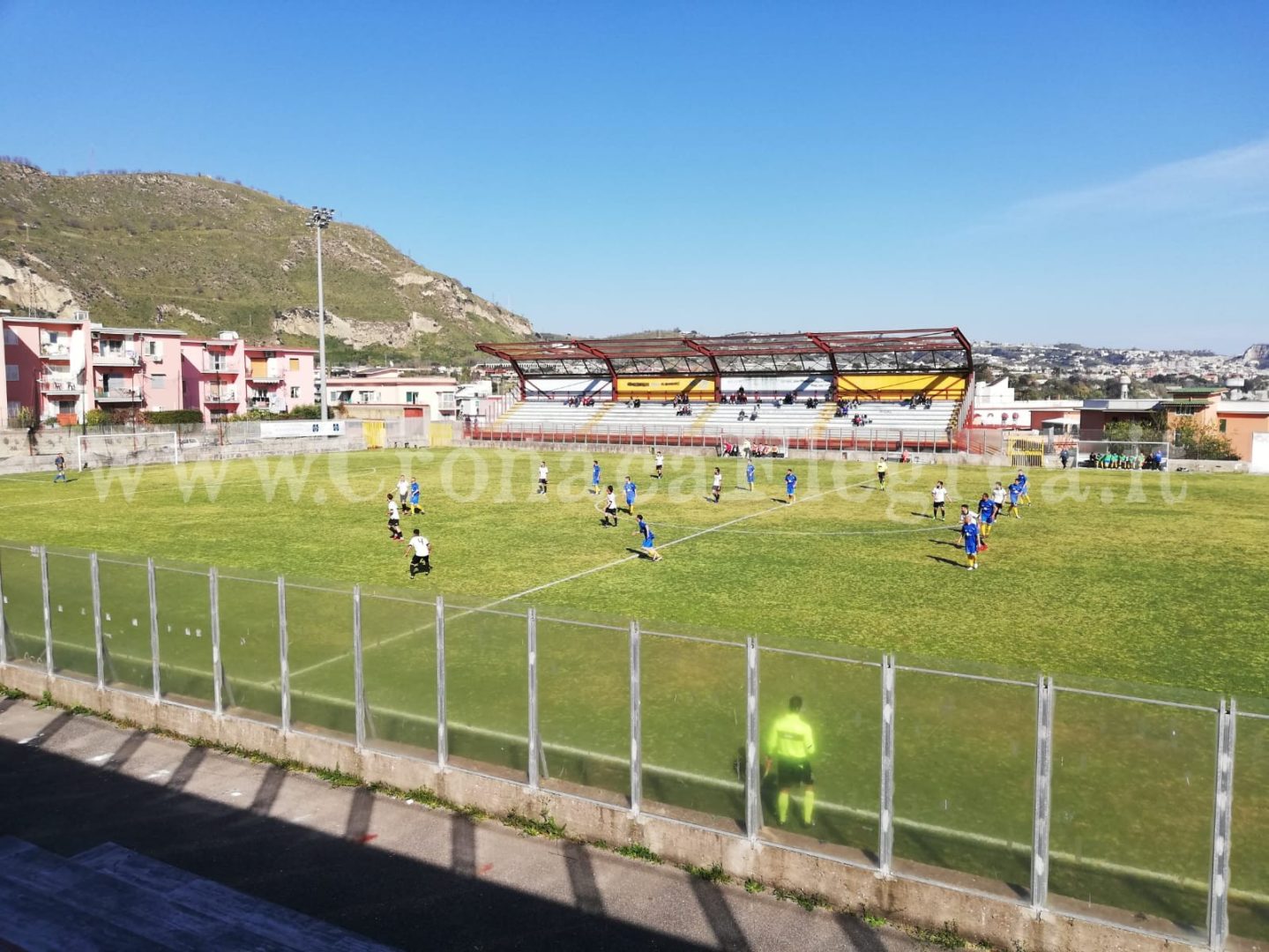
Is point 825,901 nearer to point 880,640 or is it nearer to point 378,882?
point 378,882

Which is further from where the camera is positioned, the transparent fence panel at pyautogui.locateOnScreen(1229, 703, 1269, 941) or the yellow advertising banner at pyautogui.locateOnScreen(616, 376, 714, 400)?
the yellow advertising banner at pyautogui.locateOnScreen(616, 376, 714, 400)

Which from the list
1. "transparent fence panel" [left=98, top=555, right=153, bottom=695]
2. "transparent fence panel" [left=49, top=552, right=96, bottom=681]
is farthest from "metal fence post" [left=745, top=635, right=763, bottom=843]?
"transparent fence panel" [left=49, top=552, right=96, bottom=681]

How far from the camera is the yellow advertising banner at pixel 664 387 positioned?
225 feet

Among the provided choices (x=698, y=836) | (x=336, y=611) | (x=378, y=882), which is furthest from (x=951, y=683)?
(x=336, y=611)

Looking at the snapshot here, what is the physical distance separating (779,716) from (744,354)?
57.5 metres

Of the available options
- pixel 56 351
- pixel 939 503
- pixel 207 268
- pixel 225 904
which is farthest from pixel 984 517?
pixel 207 268

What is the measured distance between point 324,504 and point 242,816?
83.5ft

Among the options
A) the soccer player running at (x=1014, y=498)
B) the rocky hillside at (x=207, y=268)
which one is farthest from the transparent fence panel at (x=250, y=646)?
the rocky hillside at (x=207, y=268)

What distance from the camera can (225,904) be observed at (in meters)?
7.18

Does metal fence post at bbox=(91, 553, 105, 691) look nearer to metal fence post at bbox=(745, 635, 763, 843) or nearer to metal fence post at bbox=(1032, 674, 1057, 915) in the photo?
metal fence post at bbox=(745, 635, 763, 843)

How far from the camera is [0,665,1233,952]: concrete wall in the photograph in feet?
20.8

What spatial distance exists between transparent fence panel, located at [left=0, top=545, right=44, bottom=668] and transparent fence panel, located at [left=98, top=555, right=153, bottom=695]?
1.47 metres

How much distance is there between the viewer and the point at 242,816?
342 inches

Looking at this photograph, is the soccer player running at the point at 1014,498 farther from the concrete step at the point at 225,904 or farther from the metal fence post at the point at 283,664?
the concrete step at the point at 225,904
